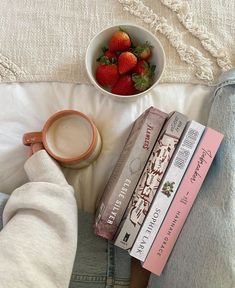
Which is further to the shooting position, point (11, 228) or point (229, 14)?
point (229, 14)

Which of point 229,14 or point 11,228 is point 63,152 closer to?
point 11,228

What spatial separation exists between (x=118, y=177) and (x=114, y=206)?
1.9 inches

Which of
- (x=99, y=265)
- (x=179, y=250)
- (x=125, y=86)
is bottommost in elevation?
(x=99, y=265)

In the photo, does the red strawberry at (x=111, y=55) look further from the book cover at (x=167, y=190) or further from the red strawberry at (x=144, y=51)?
the book cover at (x=167, y=190)

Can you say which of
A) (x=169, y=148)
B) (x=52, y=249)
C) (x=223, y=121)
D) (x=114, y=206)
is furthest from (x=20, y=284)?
(x=223, y=121)

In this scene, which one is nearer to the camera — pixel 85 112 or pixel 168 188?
pixel 168 188

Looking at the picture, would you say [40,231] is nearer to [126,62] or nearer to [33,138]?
[33,138]

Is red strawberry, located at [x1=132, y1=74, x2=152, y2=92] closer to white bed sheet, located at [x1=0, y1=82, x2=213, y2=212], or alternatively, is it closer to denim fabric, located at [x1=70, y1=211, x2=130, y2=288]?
white bed sheet, located at [x1=0, y1=82, x2=213, y2=212]

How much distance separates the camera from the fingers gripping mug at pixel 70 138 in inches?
27.6

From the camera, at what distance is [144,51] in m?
0.72

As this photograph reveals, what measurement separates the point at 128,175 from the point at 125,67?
0.66 feet

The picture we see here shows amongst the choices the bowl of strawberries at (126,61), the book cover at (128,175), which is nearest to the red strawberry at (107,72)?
the bowl of strawberries at (126,61)

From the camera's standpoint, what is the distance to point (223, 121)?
→ 70 cm

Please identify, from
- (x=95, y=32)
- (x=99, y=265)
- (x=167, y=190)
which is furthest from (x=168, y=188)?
(x=95, y=32)
